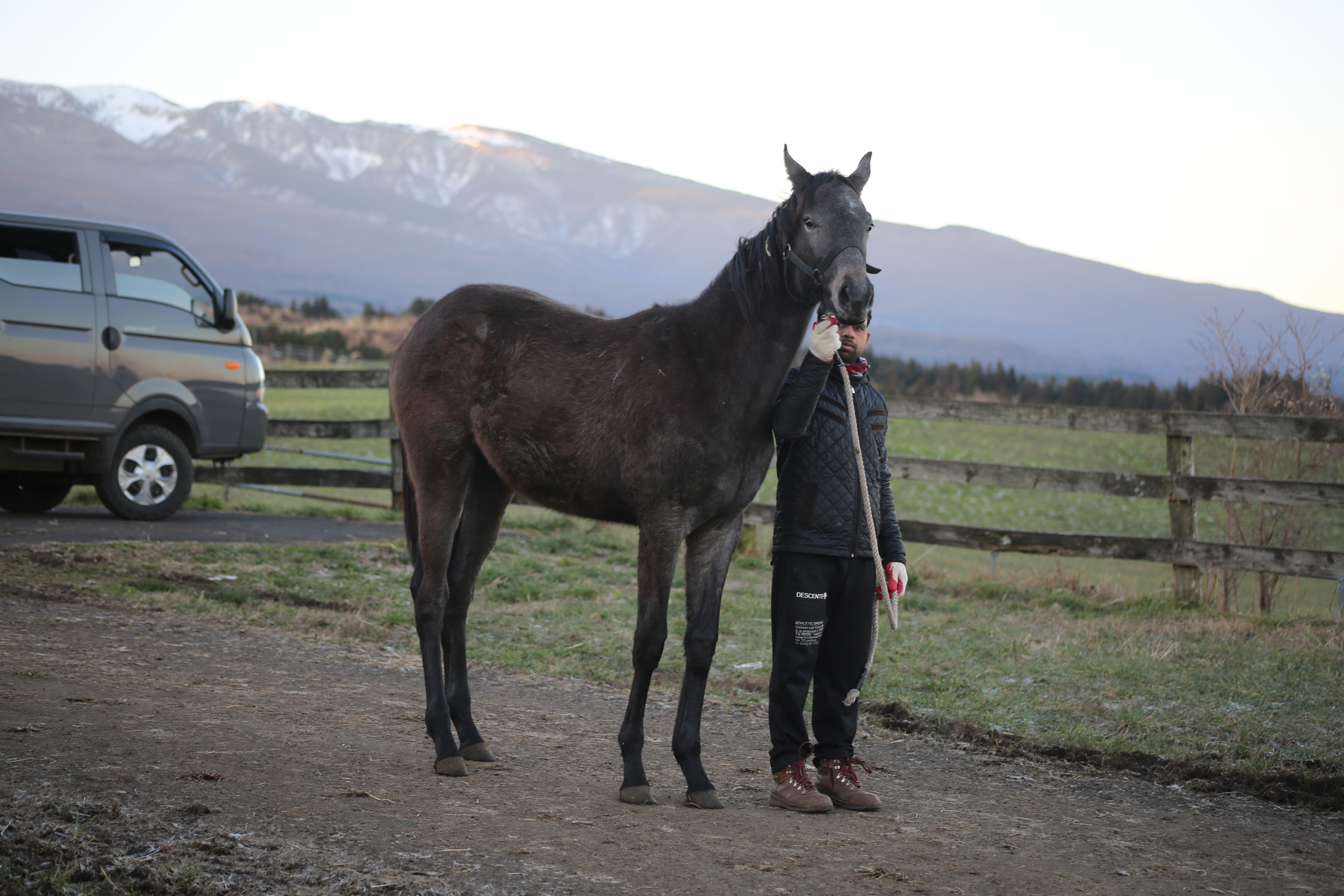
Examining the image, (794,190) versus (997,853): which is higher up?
(794,190)

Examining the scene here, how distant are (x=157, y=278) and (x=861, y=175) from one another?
816cm

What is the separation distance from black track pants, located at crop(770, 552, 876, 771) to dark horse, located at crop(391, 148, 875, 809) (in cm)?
27

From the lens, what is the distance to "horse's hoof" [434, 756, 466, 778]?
145 inches

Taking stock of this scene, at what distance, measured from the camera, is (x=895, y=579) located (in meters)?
3.71

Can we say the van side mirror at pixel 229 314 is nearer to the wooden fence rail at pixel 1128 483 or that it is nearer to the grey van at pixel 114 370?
the grey van at pixel 114 370

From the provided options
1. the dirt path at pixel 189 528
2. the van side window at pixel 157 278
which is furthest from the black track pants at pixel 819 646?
the van side window at pixel 157 278

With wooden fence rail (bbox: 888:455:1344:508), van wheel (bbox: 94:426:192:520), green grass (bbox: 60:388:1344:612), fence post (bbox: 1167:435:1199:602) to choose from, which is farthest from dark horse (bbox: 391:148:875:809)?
green grass (bbox: 60:388:1344:612)

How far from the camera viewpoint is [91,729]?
3.58 m

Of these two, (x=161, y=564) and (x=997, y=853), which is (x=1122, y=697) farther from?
(x=161, y=564)

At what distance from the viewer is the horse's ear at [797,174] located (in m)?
3.52

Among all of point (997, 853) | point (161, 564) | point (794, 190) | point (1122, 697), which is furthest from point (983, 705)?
point (161, 564)

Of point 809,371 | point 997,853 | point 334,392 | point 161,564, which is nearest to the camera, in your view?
point 997,853

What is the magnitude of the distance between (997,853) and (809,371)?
1736 millimetres

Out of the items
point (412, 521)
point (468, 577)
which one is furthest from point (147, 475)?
point (468, 577)
